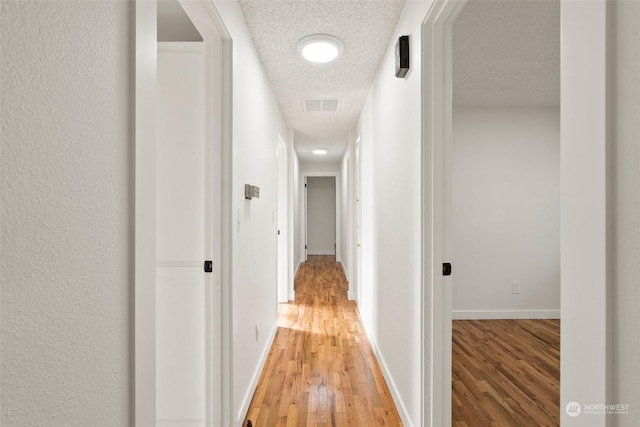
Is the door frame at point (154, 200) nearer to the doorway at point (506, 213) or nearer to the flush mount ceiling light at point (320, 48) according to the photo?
the flush mount ceiling light at point (320, 48)

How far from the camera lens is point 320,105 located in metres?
3.58

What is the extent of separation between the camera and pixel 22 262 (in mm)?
502

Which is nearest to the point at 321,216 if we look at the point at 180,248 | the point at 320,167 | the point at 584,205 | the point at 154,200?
the point at 320,167

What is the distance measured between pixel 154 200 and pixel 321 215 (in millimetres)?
8469

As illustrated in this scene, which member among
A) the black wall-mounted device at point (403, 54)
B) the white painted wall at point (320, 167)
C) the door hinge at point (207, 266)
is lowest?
the door hinge at point (207, 266)

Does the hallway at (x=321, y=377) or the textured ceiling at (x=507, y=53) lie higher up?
the textured ceiling at (x=507, y=53)

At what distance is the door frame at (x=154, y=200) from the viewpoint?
784 mm

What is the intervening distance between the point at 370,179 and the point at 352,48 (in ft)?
4.01

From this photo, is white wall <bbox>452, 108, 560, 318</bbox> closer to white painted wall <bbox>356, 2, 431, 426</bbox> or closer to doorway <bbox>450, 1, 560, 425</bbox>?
doorway <bbox>450, 1, 560, 425</bbox>

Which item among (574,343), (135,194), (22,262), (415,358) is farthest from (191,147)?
(574,343)

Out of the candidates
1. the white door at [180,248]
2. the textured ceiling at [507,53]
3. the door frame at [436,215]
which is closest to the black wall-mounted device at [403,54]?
the door frame at [436,215]

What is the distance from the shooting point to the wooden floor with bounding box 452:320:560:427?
78.0 inches

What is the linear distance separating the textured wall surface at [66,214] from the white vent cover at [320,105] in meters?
2.82

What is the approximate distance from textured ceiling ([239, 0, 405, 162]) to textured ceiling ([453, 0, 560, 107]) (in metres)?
0.54
